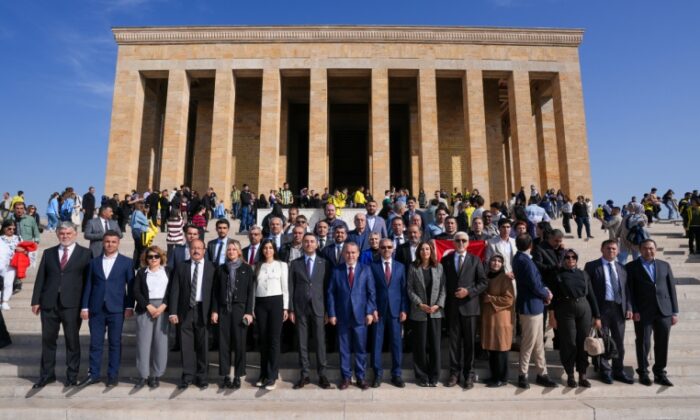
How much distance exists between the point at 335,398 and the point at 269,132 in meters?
18.6

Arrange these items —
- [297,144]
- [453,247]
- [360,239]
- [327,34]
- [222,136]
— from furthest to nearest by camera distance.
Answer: [297,144] < [327,34] < [222,136] < [360,239] < [453,247]

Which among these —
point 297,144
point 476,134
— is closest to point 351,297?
point 476,134

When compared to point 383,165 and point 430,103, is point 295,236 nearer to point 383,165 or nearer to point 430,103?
→ point 383,165

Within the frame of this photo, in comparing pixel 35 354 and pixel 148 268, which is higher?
pixel 148 268

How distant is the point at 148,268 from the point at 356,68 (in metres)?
19.1

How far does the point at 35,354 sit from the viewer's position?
6.18 metres

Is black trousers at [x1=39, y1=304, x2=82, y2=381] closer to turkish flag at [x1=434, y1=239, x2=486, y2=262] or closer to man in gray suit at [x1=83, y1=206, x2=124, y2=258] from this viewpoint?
man in gray suit at [x1=83, y1=206, x2=124, y2=258]

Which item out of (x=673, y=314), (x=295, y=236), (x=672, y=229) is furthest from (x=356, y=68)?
(x=673, y=314)

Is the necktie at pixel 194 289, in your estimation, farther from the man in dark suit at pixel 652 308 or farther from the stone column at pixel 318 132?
the stone column at pixel 318 132

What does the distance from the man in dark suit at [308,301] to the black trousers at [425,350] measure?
1.13m

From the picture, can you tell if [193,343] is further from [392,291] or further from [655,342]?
[655,342]

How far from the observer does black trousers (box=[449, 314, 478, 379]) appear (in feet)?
17.4

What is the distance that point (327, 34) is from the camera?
22.6m

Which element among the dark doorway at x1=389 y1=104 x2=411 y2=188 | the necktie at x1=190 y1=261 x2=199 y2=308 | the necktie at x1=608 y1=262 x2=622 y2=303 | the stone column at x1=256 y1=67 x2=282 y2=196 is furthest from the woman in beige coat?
the dark doorway at x1=389 y1=104 x2=411 y2=188
